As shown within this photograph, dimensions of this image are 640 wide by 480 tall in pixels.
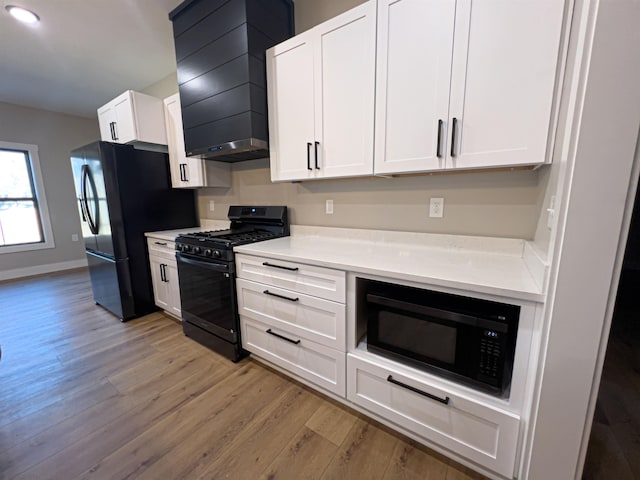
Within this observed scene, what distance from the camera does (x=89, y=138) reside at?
4.85 metres

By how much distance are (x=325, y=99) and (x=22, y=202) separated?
5.63 m

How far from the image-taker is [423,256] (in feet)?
4.84

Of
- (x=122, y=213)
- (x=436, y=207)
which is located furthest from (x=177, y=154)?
(x=436, y=207)

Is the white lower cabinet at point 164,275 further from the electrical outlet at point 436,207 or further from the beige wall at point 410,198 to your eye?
the electrical outlet at point 436,207

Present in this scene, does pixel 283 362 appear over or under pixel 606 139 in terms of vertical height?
under

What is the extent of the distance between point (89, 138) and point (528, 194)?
6.63 meters

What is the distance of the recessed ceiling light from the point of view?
2.05 meters

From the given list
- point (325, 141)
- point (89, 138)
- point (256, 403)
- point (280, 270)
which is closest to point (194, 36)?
point (325, 141)

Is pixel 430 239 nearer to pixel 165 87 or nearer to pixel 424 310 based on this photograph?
pixel 424 310

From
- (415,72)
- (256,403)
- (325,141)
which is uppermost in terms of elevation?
(415,72)

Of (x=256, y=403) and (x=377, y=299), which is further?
(x=256, y=403)

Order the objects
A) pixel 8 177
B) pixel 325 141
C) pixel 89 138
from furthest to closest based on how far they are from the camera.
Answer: pixel 89 138 < pixel 8 177 < pixel 325 141

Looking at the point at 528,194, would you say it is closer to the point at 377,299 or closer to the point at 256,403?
the point at 377,299

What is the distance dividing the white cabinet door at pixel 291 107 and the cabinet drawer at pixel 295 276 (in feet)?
2.22
